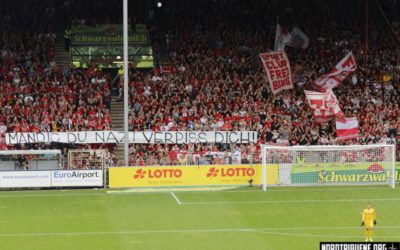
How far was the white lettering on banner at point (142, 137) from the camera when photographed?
1775 inches

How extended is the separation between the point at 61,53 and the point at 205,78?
897cm

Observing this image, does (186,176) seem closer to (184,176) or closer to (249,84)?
(184,176)

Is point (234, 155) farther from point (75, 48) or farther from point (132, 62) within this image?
point (75, 48)

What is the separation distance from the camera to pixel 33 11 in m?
55.3

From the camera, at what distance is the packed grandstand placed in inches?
1847

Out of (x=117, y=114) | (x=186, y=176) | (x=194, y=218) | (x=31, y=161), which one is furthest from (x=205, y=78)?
(x=194, y=218)

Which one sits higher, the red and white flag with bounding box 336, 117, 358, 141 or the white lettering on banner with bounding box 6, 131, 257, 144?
the red and white flag with bounding box 336, 117, 358, 141

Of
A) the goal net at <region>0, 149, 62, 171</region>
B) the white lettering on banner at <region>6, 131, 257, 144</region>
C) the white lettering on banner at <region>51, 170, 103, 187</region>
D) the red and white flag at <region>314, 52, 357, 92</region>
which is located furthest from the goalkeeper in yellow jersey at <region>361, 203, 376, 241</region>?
the red and white flag at <region>314, 52, 357, 92</region>

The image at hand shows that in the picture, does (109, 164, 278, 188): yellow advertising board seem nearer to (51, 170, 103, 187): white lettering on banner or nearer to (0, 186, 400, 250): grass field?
(51, 170, 103, 187): white lettering on banner

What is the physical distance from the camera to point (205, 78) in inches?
2025

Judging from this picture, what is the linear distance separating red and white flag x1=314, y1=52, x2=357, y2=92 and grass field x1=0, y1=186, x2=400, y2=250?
31.3 feet

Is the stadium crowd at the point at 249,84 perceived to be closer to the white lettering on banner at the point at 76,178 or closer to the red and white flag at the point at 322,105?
the red and white flag at the point at 322,105

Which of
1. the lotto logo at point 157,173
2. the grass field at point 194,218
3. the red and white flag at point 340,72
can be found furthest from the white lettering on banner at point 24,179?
the red and white flag at point 340,72

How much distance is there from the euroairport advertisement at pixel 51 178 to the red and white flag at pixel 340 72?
14.7 metres
